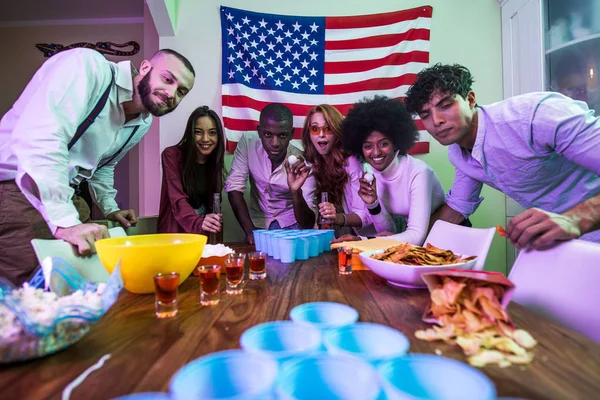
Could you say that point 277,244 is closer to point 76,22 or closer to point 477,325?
point 477,325

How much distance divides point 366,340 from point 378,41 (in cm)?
286

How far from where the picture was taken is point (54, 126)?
4.38 feet

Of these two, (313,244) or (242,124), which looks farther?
(242,124)

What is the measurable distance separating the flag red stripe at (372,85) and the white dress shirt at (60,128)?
161cm

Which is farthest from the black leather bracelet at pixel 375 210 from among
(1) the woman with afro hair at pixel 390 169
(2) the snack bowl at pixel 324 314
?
(2) the snack bowl at pixel 324 314

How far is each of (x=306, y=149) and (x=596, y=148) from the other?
1.66 m

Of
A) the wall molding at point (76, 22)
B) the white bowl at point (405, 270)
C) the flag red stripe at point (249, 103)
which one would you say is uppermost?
the wall molding at point (76, 22)

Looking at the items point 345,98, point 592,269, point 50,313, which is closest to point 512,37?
point 345,98

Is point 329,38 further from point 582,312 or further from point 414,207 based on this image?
point 582,312

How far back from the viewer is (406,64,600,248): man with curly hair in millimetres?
1386

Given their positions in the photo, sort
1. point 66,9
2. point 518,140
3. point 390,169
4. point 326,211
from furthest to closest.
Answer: point 66,9
point 390,169
point 326,211
point 518,140

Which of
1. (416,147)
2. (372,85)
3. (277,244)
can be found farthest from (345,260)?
(372,85)

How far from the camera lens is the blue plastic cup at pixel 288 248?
1383mm

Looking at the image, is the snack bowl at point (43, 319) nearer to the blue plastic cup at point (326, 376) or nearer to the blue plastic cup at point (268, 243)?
the blue plastic cup at point (326, 376)
